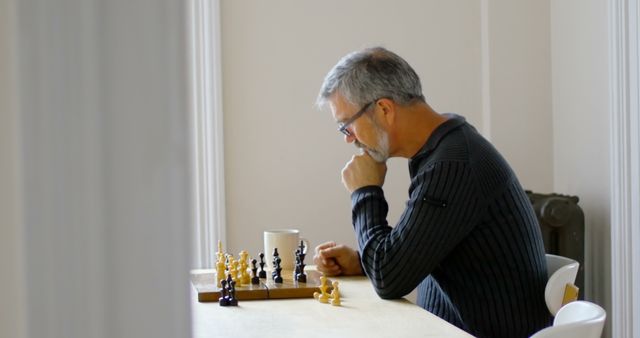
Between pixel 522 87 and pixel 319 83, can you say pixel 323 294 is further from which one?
pixel 522 87

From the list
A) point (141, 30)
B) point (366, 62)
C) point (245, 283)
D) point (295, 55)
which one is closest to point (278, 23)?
point (295, 55)

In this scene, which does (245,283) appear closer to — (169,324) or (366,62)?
(366,62)

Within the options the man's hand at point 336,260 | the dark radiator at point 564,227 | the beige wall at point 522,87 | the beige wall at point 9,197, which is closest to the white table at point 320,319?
the man's hand at point 336,260

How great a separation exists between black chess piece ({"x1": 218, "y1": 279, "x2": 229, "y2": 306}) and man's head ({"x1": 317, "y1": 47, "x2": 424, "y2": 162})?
1.85ft

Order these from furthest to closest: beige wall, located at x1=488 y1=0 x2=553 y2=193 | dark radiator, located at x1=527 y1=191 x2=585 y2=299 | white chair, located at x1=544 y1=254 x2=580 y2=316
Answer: beige wall, located at x1=488 y1=0 x2=553 y2=193 < dark radiator, located at x1=527 y1=191 x2=585 y2=299 < white chair, located at x1=544 y1=254 x2=580 y2=316

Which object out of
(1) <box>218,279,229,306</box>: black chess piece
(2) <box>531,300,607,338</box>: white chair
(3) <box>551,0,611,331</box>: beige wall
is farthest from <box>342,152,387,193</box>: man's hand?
(3) <box>551,0,611,331</box>: beige wall

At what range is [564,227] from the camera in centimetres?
368

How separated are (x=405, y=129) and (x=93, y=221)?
1844 millimetres

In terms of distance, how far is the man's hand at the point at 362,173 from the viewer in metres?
2.24

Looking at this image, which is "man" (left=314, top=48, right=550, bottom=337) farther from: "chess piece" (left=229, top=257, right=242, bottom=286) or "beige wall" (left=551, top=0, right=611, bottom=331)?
"beige wall" (left=551, top=0, right=611, bottom=331)

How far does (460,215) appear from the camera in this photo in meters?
2.02

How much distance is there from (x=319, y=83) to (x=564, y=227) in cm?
126

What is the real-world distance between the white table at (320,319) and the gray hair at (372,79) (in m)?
0.53

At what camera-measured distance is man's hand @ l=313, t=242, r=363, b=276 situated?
227cm
